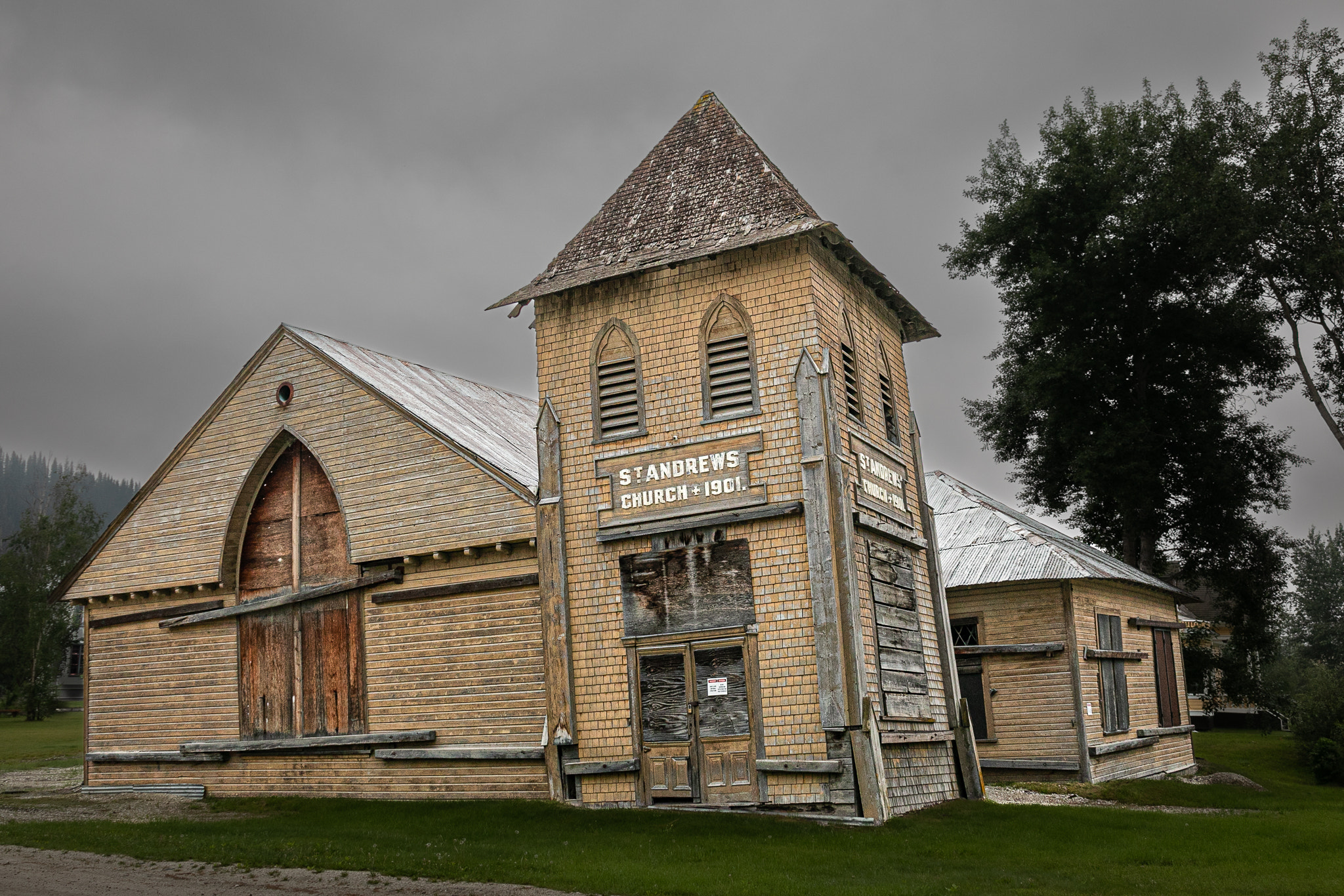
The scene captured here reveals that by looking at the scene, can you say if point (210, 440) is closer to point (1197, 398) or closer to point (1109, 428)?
point (1109, 428)

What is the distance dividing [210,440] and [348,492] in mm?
4121

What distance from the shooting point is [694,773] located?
657 inches

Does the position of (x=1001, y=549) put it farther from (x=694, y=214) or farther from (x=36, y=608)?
(x=36, y=608)

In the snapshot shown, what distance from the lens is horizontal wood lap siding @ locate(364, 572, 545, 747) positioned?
1870 centimetres

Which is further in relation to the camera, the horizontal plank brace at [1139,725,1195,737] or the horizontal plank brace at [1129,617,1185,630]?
the horizontal plank brace at [1129,617,1185,630]

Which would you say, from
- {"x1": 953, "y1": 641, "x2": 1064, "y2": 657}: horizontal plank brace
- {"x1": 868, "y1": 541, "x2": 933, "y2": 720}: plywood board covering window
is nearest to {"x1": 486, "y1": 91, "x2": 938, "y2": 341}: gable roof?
{"x1": 868, "y1": 541, "x2": 933, "y2": 720}: plywood board covering window

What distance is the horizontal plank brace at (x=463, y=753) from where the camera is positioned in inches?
722

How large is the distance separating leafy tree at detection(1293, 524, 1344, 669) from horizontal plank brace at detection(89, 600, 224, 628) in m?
72.3

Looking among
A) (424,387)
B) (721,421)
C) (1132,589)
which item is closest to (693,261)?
(721,421)

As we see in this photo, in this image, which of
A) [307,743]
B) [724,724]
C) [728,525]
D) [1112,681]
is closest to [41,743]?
[307,743]

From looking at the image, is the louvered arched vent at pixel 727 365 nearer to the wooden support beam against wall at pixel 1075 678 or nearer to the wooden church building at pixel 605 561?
the wooden church building at pixel 605 561

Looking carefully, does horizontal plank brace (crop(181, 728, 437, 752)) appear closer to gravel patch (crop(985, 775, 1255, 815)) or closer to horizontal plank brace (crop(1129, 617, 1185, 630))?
gravel patch (crop(985, 775, 1255, 815))

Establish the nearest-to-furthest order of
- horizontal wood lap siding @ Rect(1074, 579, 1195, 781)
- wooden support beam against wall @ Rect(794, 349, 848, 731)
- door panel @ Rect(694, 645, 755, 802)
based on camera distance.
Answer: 1. wooden support beam against wall @ Rect(794, 349, 848, 731)
2. door panel @ Rect(694, 645, 755, 802)
3. horizontal wood lap siding @ Rect(1074, 579, 1195, 781)

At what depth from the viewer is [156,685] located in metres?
22.7
